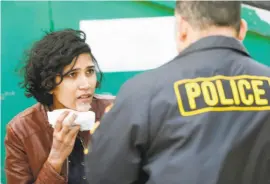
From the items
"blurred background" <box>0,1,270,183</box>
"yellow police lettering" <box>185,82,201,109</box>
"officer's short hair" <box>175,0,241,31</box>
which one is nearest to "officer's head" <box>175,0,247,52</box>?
"officer's short hair" <box>175,0,241,31</box>

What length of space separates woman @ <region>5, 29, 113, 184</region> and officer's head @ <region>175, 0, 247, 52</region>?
2.80 feet

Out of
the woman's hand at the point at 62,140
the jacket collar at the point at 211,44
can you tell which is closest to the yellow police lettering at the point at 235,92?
the jacket collar at the point at 211,44

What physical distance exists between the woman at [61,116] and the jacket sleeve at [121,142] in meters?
0.71

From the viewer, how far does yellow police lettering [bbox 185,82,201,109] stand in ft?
3.68

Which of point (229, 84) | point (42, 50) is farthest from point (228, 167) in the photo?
point (42, 50)

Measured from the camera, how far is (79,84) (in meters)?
1.97

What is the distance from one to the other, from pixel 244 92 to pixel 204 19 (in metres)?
0.23

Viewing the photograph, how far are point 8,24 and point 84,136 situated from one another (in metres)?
0.84

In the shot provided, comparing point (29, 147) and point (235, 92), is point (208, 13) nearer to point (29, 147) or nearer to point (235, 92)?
point (235, 92)

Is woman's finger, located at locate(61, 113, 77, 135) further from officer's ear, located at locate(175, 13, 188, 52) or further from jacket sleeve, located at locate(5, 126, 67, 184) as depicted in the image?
officer's ear, located at locate(175, 13, 188, 52)

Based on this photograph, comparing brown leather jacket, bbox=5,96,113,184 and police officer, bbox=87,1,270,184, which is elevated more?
police officer, bbox=87,1,270,184

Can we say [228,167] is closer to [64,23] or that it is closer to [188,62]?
[188,62]

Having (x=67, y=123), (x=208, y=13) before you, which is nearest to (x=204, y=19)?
(x=208, y=13)

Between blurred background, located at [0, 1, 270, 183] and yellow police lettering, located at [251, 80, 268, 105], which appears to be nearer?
yellow police lettering, located at [251, 80, 268, 105]
